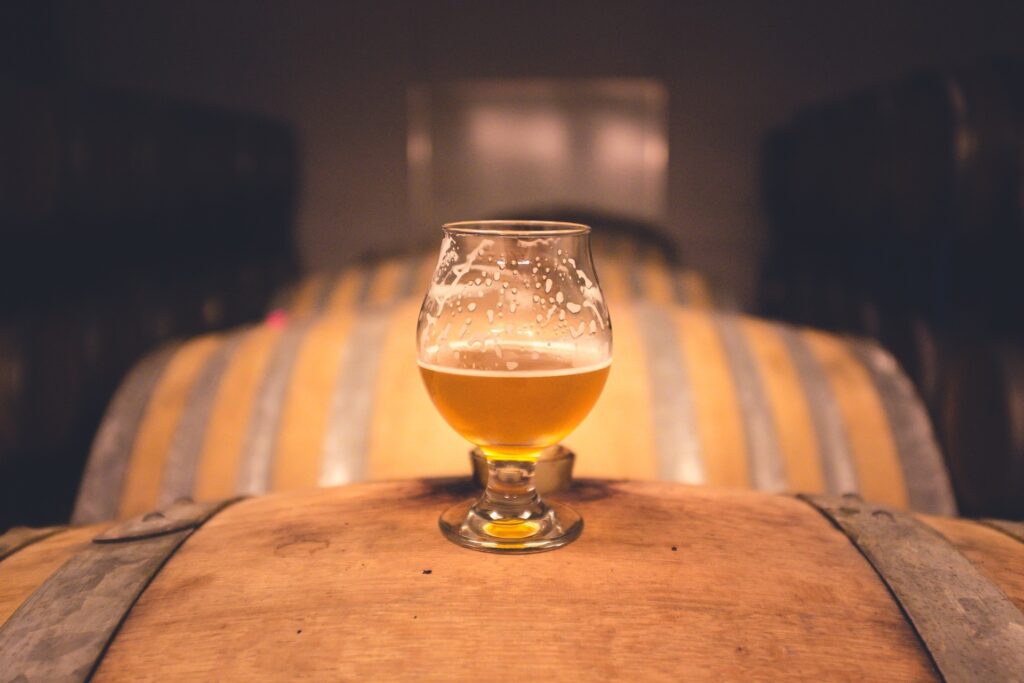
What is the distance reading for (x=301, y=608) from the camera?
65 cm

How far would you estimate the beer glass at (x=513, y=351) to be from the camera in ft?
2.42

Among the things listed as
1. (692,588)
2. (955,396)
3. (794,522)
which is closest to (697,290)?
(955,396)

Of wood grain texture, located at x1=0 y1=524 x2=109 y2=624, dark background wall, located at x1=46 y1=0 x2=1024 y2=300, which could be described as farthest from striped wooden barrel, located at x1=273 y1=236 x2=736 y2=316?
wood grain texture, located at x1=0 y1=524 x2=109 y2=624

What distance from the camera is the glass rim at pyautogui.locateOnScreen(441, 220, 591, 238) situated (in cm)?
75

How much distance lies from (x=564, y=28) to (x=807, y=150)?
1.43 metres

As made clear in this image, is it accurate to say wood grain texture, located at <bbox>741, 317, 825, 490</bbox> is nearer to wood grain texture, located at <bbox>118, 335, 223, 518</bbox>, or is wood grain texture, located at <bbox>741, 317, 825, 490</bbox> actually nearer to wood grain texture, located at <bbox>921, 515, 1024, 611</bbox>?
wood grain texture, located at <bbox>921, 515, 1024, 611</bbox>

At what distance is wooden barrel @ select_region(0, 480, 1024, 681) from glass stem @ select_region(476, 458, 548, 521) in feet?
0.17

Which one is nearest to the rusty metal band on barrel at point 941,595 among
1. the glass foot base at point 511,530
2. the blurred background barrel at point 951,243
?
the glass foot base at point 511,530

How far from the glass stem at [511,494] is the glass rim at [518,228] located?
0.21 meters

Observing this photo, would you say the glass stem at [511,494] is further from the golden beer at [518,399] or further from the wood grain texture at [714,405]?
the wood grain texture at [714,405]

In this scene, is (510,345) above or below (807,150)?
below

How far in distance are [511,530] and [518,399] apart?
12 cm

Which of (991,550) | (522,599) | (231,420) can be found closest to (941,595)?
(991,550)

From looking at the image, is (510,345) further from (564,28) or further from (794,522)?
(564,28)
